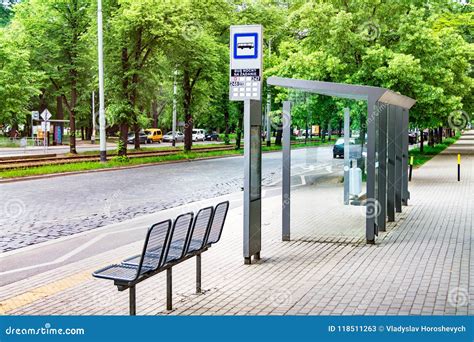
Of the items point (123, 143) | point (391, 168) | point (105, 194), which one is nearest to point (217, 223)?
point (391, 168)

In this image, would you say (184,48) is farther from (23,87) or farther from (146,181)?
(146,181)

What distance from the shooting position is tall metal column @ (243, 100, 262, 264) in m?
8.45

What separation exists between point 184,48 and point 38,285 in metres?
29.9

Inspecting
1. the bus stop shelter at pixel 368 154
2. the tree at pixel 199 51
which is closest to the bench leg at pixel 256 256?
the bus stop shelter at pixel 368 154

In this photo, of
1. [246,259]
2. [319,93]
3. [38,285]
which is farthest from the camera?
[319,93]

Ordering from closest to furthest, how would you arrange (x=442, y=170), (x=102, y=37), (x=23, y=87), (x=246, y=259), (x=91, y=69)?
(x=246, y=259) → (x=442, y=170) → (x=102, y=37) → (x=23, y=87) → (x=91, y=69)

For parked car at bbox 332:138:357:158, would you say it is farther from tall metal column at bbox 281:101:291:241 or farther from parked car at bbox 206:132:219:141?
parked car at bbox 206:132:219:141

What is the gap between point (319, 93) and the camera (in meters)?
10.8

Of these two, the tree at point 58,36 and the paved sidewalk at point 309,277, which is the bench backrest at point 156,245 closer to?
the paved sidewalk at point 309,277

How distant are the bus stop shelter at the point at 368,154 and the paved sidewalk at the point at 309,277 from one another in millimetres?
342

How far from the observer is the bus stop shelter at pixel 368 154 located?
28.0 feet

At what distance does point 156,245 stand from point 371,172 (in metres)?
5.41

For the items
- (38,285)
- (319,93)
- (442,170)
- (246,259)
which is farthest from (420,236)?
(442,170)

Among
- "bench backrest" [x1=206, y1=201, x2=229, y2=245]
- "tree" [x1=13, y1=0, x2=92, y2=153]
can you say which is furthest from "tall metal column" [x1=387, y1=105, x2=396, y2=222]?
"tree" [x1=13, y1=0, x2=92, y2=153]
